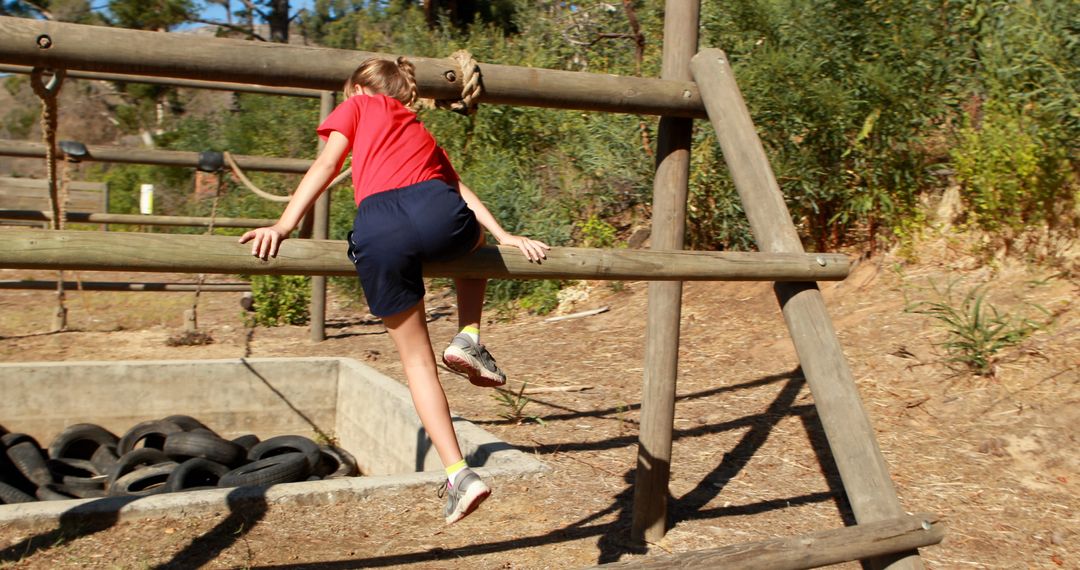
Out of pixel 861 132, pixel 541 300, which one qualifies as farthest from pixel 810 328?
pixel 541 300

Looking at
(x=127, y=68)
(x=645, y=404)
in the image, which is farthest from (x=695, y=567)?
(x=127, y=68)

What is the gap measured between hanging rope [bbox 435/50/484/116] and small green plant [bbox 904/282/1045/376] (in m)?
3.09

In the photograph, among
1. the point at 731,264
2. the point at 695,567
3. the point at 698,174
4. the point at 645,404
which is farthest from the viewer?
the point at 698,174

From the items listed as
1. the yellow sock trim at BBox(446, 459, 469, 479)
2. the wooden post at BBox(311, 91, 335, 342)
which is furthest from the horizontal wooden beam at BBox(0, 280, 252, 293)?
the yellow sock trim at BBox(446, 459, 469, 479)

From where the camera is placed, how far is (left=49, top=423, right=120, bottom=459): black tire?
531 cm

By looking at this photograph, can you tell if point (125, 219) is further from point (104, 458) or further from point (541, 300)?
point (541, 300)

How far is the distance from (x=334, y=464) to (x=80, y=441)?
147 cm

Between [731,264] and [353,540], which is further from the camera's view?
[353,540]

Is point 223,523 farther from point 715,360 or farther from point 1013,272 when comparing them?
point 1013,272

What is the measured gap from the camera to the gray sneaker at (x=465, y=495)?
8.41 feet

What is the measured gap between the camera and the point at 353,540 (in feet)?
11.8

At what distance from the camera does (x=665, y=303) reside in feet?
11.6

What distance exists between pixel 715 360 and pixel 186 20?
17.9m

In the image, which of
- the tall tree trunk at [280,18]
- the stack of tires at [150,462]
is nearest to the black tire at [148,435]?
the stack of tires at [150,462]
